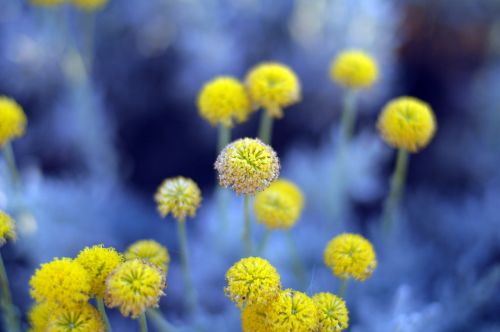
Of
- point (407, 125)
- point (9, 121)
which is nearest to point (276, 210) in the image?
point (407, 125)

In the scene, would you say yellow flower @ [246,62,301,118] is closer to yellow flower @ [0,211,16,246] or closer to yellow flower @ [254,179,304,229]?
yellow flower @ [254,179,304,229]

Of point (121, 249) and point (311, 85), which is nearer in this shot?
point (121, 249)

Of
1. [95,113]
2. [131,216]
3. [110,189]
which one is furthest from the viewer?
[95,113]

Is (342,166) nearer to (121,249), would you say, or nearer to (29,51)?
(121,249)

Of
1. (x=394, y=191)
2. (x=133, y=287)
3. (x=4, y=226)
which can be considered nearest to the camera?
(x=133, y=287)

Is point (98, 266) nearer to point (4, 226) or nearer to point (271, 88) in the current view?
point (4, 226)

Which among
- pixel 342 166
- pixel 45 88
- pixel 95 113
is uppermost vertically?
pixel 45 88

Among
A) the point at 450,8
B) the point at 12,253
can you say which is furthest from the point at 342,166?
the point at 450,8
